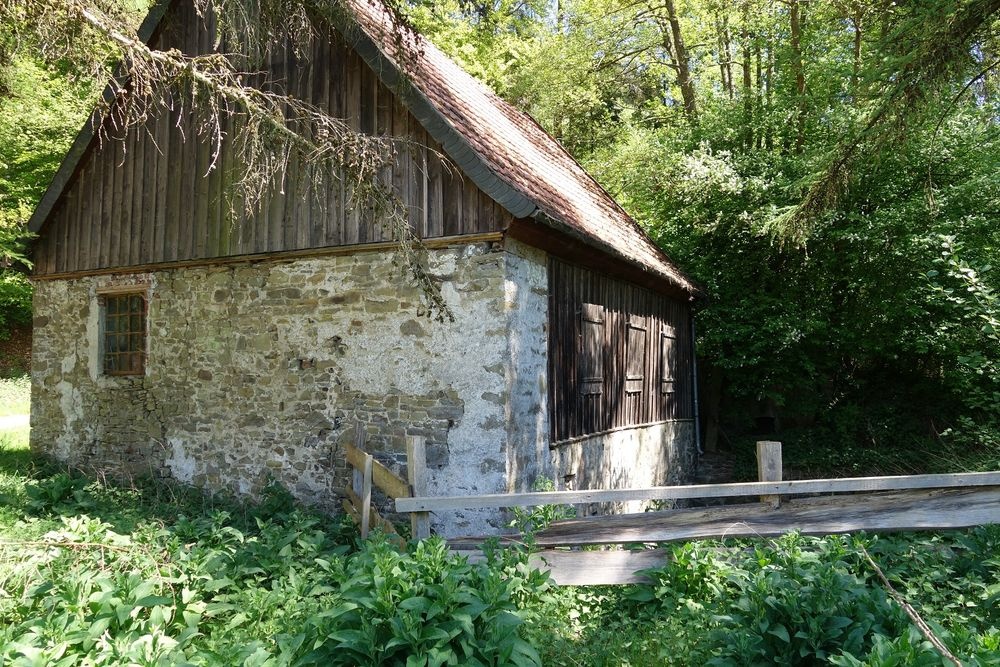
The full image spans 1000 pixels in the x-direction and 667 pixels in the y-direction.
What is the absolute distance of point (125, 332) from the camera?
9523 mm

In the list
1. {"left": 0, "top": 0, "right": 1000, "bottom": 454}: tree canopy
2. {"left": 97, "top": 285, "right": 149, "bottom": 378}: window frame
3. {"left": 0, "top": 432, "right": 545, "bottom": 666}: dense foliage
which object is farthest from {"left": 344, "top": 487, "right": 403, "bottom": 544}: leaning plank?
{"left": 97, "top": 285, "right": 149, "bottom": 378}: window frame

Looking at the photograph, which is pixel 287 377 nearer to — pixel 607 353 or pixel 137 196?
pixel 137 196

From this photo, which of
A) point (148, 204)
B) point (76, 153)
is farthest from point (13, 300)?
point (148, 204)

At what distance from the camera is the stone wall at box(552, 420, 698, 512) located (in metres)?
7.99

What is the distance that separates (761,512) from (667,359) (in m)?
7.35

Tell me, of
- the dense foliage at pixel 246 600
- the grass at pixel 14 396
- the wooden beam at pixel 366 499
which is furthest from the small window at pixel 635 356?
the grass at pixel 14 396

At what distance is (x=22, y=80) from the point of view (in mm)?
15602

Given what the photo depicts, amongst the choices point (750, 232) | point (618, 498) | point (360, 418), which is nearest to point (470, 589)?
point (618, 498)

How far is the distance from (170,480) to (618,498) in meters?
6.35

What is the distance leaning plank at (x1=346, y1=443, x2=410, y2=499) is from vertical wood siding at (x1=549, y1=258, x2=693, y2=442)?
204 cm

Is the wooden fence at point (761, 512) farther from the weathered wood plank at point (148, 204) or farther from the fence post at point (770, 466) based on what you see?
the weathered wood plank at point (148, 204)

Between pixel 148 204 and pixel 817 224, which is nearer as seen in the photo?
pixel 148 204

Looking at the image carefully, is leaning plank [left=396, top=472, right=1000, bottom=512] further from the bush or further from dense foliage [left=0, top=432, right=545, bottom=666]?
the bush

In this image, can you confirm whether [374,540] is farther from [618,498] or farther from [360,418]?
[360,418]
